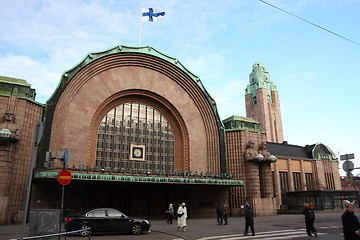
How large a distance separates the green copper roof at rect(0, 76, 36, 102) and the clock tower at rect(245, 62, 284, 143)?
233ft

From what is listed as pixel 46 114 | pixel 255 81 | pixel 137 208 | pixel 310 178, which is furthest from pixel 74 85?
pixel 255 81

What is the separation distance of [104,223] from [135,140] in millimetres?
16276

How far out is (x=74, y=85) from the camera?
94.4ft

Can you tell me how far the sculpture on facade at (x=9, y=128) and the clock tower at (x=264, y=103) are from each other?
238 feet

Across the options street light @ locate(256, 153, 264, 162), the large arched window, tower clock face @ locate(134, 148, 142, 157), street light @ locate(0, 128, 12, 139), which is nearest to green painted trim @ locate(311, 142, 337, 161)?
street light @ locate(256, 153, 264, 162)

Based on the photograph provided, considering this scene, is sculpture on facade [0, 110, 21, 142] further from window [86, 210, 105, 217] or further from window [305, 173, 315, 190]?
window [305, 173, 315, 190]

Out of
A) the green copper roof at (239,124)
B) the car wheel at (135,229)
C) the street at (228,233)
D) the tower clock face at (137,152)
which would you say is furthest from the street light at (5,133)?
the green copper roof at (239,124)

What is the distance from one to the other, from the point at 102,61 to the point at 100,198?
13.8m

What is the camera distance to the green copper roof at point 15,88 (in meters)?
24.8

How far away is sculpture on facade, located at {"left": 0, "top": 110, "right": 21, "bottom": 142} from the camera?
22.6 meters

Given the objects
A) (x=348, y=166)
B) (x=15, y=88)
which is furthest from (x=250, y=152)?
(x=15, y=88)

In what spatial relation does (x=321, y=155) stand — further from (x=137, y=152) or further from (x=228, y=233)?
(x=228, y=233)

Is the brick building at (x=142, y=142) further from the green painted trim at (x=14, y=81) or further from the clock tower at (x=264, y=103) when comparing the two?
the clock tower at (x=264, y=103)

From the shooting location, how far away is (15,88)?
2505 cm
